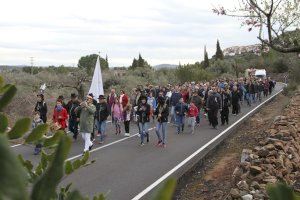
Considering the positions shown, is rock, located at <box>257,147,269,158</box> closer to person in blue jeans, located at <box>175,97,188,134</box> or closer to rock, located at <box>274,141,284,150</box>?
rock, located at <box>274,141,284,150</box>

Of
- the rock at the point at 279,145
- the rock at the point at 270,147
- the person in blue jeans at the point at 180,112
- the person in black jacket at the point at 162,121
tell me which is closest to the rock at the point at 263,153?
the rock at the point at 270,147

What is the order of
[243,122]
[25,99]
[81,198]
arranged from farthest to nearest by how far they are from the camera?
[25,99] < [243,122] < [81,198]

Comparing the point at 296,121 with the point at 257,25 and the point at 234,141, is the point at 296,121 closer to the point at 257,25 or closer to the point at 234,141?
the point at 234,141

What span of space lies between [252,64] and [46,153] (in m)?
91.6

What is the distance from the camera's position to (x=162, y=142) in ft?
52.0

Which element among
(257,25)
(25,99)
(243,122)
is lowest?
(243,122)

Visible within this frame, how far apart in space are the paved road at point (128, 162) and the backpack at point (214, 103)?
4.23ft

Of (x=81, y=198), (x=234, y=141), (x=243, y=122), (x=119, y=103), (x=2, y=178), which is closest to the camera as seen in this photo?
(x=2, y=178)

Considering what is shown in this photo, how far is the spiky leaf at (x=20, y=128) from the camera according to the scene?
37.4 inches

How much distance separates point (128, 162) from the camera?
43.5ft

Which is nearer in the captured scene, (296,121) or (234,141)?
(296,121)

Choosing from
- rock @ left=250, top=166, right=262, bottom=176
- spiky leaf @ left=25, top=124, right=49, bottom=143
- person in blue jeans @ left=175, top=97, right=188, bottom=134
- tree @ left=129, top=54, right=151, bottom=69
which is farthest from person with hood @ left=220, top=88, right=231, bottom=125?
tree @ left=129, top=54, right=151, bottom=69


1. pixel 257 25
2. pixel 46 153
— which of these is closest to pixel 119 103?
pixel 257 25

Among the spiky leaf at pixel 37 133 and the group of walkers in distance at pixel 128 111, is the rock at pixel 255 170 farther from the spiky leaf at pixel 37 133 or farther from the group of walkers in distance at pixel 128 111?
the spiky leaf at pixel 37 133
